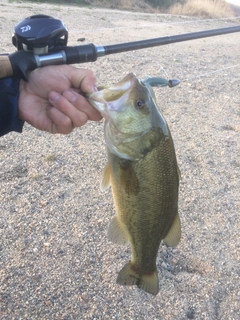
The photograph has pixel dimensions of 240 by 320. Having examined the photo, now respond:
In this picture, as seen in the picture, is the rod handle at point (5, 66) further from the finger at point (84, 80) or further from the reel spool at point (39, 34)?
the finger at point (84, 80)

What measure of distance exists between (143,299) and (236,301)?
2.48 feet

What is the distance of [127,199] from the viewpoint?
2.04 meters

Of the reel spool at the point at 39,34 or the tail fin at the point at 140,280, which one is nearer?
the reel spool at the point at 39,34

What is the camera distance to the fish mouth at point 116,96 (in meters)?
1.90

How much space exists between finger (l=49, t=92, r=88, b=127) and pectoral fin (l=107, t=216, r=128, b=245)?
51 cm

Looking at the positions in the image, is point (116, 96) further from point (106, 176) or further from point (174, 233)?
point (174, 233)

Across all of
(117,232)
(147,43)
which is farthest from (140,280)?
(147,43)

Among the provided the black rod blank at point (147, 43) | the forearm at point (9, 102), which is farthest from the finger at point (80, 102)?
the black rod blank at point (147, 43)

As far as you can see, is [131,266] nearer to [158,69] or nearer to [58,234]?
[58,234]

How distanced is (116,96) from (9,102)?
82cm

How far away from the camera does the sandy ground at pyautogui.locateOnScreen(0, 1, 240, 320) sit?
11.2 feet

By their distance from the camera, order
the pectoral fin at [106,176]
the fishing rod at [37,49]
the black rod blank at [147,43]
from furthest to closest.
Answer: the black rod blank at [147,43], the fishing rod at [37,49], the pectoral fin at [106,176]

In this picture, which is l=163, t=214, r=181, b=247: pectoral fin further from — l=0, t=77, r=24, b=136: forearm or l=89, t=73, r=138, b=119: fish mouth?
l=0, t=77, r=24, b=136: forearm

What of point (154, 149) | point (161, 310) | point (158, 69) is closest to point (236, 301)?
point (161, 310)
